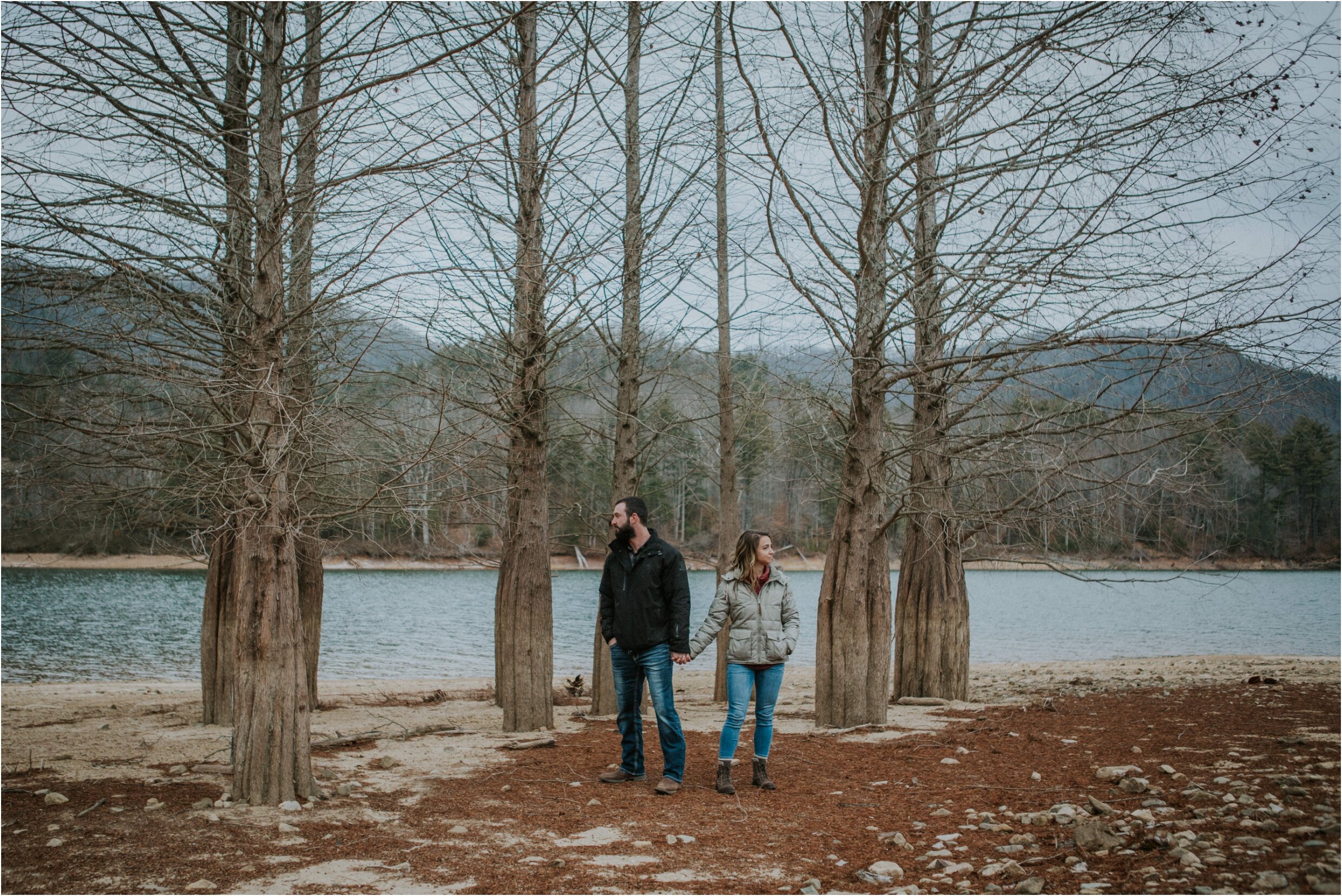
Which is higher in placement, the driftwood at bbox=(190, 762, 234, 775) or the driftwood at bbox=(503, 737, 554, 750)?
the driftwood at bbox=(190, 762, 234, 775)

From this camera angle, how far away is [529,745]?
8344 millimetres

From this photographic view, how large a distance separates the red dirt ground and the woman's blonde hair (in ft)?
4.99

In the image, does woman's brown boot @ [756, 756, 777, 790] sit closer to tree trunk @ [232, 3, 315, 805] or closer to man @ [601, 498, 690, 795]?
man @ [601, 498, 690, 795]

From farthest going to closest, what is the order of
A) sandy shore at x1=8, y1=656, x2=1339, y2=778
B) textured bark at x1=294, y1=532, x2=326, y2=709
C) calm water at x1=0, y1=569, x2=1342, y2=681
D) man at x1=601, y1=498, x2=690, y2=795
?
calm water at x1=0, y1=569, x2=1342, y2=681
textured bark at x1=294, y1=532, x2=326, y2=709
sandy shore at x1=8, y1=656, x2=1339, y2=778
man at x1=601, y1=498, x2=690, y2=795

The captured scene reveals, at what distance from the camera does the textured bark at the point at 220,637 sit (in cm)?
1035

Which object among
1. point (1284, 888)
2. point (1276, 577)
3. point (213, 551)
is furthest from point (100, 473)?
point (1276, 577)

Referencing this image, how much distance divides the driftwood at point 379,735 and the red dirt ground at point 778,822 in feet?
5.74

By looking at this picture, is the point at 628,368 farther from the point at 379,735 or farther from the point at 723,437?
the point at 379,735

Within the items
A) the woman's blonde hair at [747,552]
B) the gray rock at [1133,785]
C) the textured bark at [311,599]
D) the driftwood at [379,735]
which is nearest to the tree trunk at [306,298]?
the textured bark at [311,599]

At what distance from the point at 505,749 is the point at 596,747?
81 centimetres

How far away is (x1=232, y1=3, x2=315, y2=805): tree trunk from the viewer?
6.03 metres

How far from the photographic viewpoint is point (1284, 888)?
3.44 meters

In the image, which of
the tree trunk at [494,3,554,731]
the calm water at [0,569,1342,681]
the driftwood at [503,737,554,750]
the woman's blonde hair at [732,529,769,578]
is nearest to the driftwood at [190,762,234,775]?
→ the driftwood at [503,737,554,750]

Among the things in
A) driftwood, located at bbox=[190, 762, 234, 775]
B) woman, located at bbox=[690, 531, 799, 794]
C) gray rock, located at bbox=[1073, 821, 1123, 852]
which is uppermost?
woman, located at bbox=[690, 531, 799, 794]
